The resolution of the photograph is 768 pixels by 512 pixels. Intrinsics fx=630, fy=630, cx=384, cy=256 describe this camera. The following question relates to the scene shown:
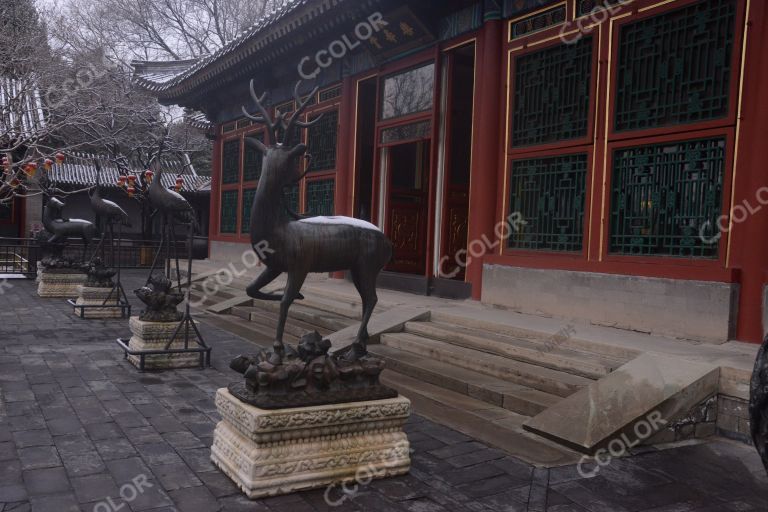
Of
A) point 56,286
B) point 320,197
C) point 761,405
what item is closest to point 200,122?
point 56,286

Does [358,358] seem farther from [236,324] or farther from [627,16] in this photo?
[236,324]

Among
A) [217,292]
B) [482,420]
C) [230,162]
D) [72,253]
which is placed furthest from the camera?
[72,253]

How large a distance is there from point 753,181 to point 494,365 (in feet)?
8.72

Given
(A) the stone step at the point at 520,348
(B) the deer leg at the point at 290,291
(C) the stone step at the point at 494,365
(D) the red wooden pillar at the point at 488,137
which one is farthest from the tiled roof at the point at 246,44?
(B) the deer leg at the point at 290,291

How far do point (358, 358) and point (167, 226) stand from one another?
3909 millimetres

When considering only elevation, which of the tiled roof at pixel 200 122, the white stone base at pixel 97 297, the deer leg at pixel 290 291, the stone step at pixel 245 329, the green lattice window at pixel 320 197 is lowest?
the stone step at pixel 245 329

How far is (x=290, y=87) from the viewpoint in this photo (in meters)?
12.3

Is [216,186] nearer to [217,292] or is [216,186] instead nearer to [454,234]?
[217,292]

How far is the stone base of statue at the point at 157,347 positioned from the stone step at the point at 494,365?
204 centimetres

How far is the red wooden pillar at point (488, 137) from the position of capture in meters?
7.79

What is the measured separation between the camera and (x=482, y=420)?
455cm

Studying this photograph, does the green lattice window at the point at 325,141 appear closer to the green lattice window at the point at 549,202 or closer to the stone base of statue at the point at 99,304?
the stone base of statue at the point at 99,304

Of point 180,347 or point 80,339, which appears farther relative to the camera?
point 80,339

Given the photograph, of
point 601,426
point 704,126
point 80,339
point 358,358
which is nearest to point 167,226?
point 80,339
